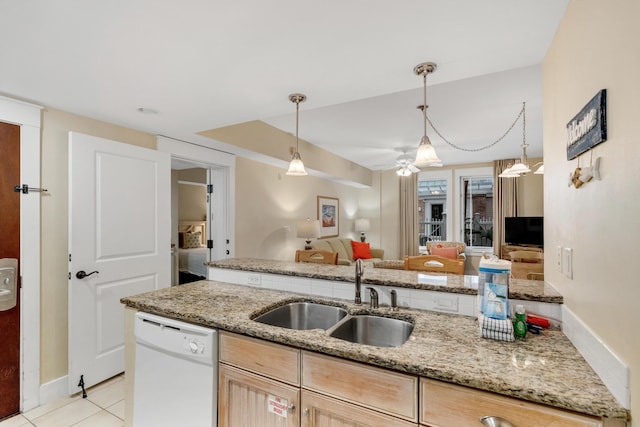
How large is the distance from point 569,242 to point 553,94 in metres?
0.71

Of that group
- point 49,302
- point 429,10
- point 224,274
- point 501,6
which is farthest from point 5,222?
point 501,6

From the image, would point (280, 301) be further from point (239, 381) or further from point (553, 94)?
point (553, 94)

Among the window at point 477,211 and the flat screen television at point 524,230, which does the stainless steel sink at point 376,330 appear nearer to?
the flat screen television at point 524,230

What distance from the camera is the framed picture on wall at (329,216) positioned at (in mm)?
5555

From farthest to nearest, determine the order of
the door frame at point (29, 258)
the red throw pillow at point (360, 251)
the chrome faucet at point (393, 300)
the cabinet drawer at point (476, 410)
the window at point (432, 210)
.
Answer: the window at point (432, 210), the red throw pillow at point (360, 251), the door frame at point (29, 258), the chrome faucet at point (393, 300), the cabinet drawer at point (476, 410)

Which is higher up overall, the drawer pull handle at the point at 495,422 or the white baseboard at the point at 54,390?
the drawer pull handle at the point at 495,422

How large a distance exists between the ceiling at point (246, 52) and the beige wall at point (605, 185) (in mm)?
325

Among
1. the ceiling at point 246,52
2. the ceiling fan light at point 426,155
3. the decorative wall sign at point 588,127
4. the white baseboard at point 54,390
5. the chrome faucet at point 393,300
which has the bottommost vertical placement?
the white baseboard at point 54,390

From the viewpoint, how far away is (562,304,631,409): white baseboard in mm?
783

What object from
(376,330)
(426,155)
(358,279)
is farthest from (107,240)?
(426,155)

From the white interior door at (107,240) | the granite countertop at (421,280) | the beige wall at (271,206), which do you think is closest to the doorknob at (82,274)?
the white interior door at (107,240)

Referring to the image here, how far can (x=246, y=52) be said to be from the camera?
1575 mm

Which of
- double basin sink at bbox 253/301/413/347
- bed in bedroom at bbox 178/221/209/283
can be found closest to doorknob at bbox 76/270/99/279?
double basin sink at bbox 253/301/413/347

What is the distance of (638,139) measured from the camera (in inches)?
28.2
